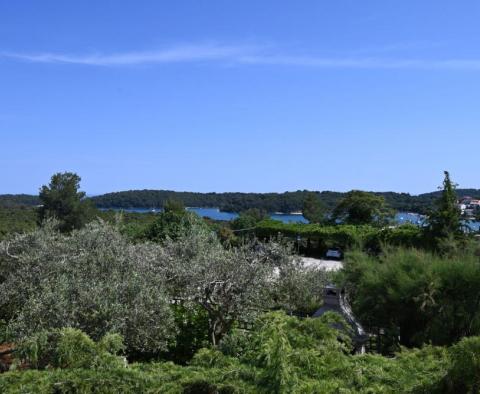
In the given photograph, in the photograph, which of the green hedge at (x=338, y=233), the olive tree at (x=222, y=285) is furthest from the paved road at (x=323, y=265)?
the olive tree at (x=222, y=285)

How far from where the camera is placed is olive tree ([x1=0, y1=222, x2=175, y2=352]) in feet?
27.8

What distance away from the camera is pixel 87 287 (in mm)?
8820

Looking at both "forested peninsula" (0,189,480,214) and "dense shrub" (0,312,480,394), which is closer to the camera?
"dense shrub" (0,312,480,394)

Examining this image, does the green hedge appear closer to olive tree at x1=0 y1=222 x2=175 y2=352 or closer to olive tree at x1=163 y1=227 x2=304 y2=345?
olive tree at x1=163 y1=227 x2=304 y2=345

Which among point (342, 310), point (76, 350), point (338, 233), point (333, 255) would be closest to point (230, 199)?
point (333, 255)

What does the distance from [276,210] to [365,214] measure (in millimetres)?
46437

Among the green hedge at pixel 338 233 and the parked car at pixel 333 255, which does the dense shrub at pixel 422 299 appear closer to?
the green hedge at pixel 338 233

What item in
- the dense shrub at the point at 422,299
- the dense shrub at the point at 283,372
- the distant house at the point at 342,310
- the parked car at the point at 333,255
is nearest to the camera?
the dense shrub at the point at 283,372

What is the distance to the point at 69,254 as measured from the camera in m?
10.5

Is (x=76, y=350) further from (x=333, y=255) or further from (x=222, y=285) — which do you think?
(x=333, y=255)

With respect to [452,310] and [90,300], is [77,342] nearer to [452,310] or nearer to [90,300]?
[90,300]

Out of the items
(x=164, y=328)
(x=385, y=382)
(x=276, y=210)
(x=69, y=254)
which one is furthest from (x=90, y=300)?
(x=276, y=210)

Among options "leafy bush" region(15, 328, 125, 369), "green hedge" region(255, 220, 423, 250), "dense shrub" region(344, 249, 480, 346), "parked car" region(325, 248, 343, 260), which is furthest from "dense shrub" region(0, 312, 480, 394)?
"parked car" region(325, 248, 343, 260)

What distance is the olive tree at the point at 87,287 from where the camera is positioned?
8.48 metres
